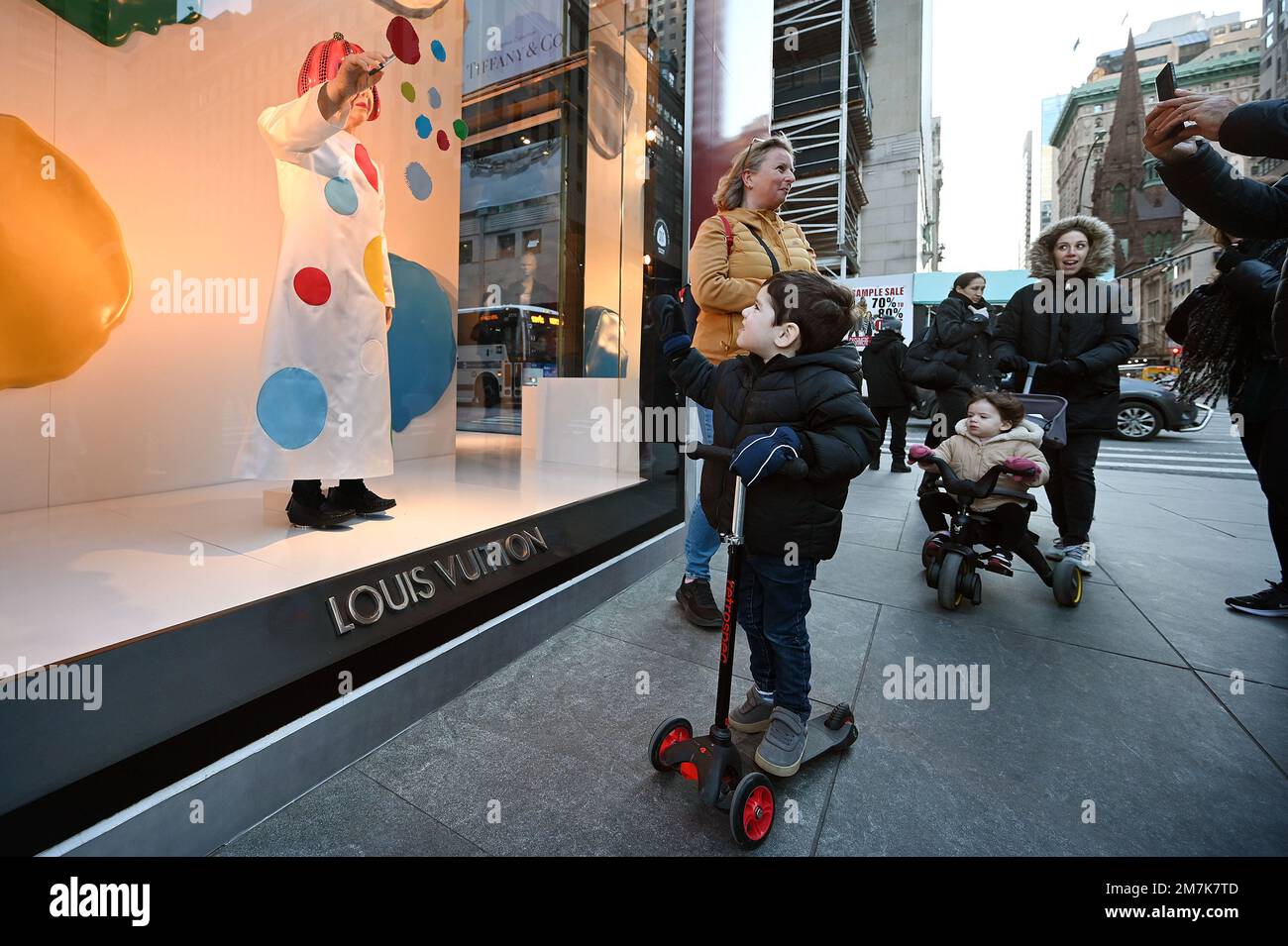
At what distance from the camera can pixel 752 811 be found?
1.31 metres

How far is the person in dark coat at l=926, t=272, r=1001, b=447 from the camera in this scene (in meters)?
4.71

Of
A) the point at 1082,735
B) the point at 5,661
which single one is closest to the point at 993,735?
the point at 1082,735

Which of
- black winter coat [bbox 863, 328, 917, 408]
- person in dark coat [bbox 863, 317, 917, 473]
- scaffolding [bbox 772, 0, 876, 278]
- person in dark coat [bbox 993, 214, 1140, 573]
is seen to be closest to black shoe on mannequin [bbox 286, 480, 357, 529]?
person in dark coat [bbox 993, 214, 1140, 573]

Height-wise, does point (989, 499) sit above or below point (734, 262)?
below

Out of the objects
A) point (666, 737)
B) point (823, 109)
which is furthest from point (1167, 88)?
point (823, 109)

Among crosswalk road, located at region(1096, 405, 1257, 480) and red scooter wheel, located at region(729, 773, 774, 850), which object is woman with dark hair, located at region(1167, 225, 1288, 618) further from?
crosswalk road, located at region(1096, 405, 1257, 480)

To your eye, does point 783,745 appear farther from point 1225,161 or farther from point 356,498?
point 356,498

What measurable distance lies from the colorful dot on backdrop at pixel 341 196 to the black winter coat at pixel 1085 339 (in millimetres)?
3342

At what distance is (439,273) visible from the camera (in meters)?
5.00

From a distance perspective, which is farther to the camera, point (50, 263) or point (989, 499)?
point (989, 499)

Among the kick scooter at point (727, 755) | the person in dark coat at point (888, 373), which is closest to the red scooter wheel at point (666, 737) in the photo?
the kick scooter at point (727, 755)

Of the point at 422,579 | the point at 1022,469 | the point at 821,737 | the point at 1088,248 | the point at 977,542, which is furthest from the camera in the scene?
the point at 1088,248

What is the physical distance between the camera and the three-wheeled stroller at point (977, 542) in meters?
2.76

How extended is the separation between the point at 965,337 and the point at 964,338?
0.01m
